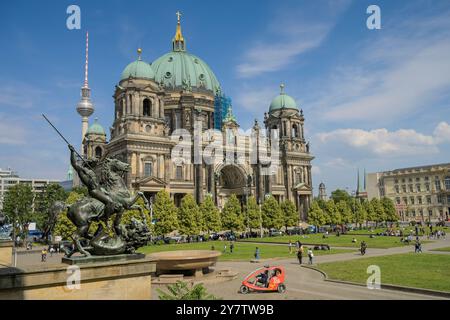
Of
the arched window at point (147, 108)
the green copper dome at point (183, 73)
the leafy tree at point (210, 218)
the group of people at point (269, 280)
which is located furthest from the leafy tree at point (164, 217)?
the green copper dome at point (183, 73)

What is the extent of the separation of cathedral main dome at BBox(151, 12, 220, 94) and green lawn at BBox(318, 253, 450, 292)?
68.8 metres

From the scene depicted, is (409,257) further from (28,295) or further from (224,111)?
(224,111)

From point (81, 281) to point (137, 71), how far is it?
66.2 metres

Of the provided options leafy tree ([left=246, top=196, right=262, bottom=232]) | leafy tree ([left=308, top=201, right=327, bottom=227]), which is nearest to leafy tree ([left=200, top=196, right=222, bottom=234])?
leafy tree ([left=246, top=196, right=262, bottom=232])

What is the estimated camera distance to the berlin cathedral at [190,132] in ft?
230

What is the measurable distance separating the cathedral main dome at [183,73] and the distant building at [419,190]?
6893 cm

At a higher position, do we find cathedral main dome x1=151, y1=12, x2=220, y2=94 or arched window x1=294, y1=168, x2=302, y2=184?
cathedral main dome x1=151, y1=12, x2=220, y2=94

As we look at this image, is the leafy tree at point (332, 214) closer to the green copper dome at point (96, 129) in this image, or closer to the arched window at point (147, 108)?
the arched window at point (147, 108)

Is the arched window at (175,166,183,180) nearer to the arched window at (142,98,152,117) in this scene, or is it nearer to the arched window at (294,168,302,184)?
the arched window at (142,98,152,117)

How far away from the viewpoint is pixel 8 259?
21.0 meters

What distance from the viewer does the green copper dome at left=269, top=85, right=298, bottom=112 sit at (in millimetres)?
96669

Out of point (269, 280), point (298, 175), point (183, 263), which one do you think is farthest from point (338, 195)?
point (269, 280)
